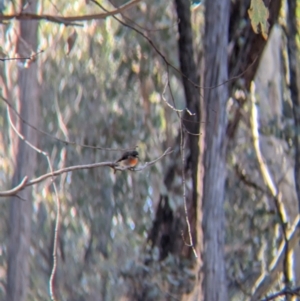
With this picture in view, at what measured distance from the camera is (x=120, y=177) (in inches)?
355

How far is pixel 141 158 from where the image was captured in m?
8.40

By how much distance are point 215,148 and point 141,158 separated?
329 centimetres

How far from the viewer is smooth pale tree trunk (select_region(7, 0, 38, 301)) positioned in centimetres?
854

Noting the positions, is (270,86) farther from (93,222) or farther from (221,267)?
(221,267)

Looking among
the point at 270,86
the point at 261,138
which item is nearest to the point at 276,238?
the point at 261,138

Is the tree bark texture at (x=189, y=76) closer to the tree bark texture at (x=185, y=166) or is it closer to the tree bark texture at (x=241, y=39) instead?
the tree bark texture at (x=185, y=166)

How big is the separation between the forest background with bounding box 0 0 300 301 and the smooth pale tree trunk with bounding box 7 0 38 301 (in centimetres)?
2

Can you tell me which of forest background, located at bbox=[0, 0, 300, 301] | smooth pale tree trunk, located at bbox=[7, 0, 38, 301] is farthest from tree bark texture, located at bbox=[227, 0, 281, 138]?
smooth pale tree trunk, located at bbox=[7, 0, 38, 301]

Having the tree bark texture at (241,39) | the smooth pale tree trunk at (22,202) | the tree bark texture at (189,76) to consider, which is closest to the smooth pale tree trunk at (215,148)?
the tree bark texture at (189,76)

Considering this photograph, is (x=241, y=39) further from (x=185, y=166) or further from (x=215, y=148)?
(x=185, y=166)

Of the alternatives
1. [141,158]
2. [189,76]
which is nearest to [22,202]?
[141,158]

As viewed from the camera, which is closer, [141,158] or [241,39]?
[241,39]

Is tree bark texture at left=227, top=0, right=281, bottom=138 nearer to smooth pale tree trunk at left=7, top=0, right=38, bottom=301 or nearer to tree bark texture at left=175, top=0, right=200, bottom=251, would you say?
tree bark texture at left=175, top=0, right=200, bottom=251

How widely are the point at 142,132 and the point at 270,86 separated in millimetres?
1573
